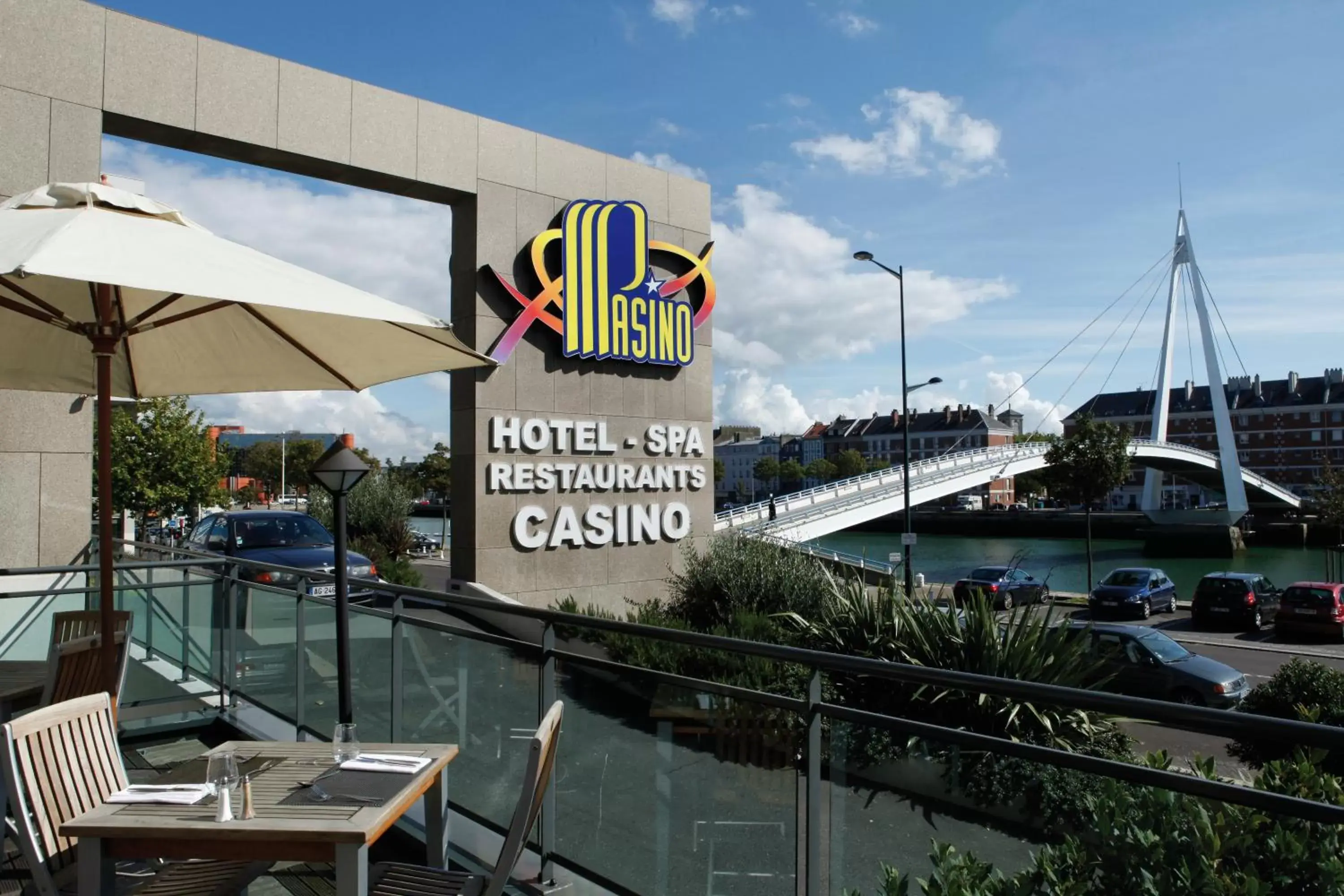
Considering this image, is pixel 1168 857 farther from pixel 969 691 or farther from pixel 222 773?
pixel 222 773

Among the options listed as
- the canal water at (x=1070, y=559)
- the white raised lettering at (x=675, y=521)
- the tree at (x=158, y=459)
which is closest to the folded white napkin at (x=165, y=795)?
the white raised lettering at (x=675, y=521)

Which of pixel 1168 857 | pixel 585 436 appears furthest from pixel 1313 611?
pixel 1168 857

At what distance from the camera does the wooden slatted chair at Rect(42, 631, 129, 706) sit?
14.2 feet

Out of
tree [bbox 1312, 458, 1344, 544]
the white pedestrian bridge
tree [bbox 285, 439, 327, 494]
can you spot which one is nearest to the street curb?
the white pedestrian bridge

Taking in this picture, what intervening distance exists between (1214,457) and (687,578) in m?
74.0

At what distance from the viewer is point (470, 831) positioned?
4309 millimetres

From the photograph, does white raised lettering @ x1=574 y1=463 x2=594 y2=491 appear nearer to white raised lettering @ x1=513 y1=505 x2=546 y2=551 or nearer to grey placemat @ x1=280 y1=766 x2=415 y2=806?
white raised lettering @ x1=513 y1=505 x2=546 y2=551

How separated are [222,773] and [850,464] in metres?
139

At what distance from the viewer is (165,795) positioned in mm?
2934

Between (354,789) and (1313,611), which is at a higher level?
(354,789)

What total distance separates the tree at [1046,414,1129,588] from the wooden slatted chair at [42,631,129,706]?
36563mm

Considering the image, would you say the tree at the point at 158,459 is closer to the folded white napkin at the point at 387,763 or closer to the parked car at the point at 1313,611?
the folded white napkin at the point at 387,763

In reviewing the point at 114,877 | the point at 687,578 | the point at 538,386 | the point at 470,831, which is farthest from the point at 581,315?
the point at 114,877

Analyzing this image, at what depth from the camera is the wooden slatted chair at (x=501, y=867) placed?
2549 mm
